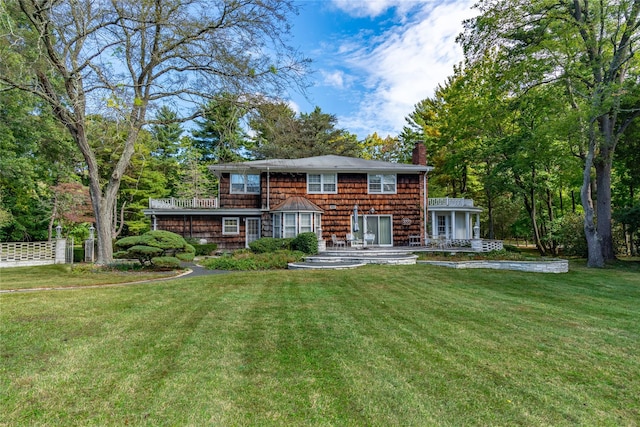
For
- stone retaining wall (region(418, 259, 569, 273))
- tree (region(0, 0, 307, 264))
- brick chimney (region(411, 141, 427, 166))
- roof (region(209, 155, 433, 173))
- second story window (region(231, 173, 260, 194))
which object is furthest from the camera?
Result: second story window (region(231, 173, 260, 194))

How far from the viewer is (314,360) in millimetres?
3676

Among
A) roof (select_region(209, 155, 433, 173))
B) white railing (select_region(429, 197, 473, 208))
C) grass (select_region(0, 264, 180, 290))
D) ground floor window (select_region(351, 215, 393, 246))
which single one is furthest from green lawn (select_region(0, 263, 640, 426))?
white railing (select_region(429, 197, 473, 208))

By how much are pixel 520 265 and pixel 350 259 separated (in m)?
6.81

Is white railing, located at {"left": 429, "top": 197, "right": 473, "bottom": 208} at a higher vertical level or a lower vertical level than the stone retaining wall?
higher

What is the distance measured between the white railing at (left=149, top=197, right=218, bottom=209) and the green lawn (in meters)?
11.9

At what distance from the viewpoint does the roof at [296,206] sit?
17016 mm

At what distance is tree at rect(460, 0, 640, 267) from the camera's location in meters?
13.3

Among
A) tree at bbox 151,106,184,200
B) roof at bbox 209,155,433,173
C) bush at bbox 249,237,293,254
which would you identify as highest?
tree at bbox 151,106,184,200

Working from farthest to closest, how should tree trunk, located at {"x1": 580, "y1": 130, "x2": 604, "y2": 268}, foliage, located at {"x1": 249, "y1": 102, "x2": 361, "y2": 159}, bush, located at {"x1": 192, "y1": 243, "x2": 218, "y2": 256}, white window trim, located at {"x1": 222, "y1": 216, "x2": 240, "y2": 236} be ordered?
foliage, located at {"x1": 249, "y1": 102, "x2": 361, "y2": 159}, white window trim, located at {"x1": 222, "y1": 216, "x2": 240, "y2": 236}, bush, located at {"x1": 192, "y1": 243, "x2": 218, "y2": 256}, tree trunk, located at {"x1": 580, "y1": 130, "x2": 604, "y2": 268}

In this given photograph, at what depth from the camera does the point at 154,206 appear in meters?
18.1

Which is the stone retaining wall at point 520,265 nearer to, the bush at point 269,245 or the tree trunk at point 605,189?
the tree trunk at point 605,189

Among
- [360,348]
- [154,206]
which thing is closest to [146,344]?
[360,348]

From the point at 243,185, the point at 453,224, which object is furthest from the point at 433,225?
the point at 243,185

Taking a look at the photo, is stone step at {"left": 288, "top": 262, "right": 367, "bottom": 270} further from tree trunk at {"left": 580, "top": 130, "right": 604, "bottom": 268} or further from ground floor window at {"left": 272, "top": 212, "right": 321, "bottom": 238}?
tree trunk at {"left": 580, "top": 130, "right": 604, "bottom": 268}
